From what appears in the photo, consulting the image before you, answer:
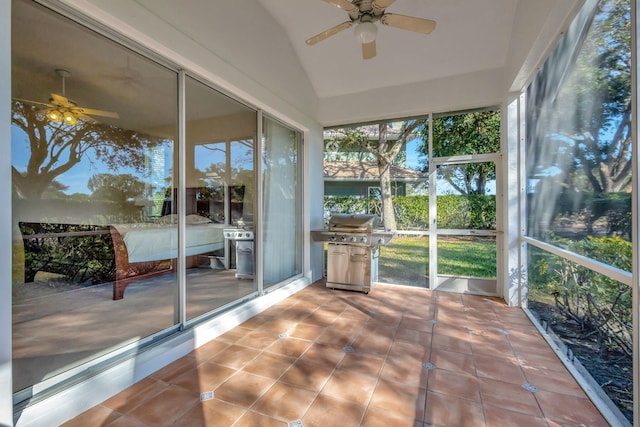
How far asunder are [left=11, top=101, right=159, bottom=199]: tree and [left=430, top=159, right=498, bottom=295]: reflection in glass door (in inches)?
146

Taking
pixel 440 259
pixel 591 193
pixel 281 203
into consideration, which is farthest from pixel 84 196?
pixel 440 259

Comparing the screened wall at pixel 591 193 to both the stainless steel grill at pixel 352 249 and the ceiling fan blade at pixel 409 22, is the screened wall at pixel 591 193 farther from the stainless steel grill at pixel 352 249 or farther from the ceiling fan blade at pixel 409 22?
the stainless steel grill at pixel 352 249

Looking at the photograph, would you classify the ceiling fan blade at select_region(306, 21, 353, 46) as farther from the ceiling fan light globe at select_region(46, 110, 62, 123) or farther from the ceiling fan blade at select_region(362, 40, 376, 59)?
the ceiling fan light globe at select_region(46, 110, 62, 123)

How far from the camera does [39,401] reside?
1526 mm

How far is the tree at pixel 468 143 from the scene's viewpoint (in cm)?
396

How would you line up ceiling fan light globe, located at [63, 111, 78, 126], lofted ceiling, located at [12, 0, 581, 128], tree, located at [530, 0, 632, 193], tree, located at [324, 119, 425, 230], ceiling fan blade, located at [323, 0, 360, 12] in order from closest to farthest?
tree, located at [530, 0, 632, 193] < lofted ceiling, located at [12, 0, 581, 128] < ceiling fan light globe, located at [63, 111, 78, 126] < ceiling fan blade, located at [323, 0, 360, 12] < tree, located at [324, 119, 425, 230]

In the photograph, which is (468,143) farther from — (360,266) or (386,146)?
(360,266)

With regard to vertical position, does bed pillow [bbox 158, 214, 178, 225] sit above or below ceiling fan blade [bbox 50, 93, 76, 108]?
below

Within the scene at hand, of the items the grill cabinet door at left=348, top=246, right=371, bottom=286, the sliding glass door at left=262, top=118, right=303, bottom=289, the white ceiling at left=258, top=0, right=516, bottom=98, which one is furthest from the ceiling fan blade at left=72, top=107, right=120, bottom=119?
the grill cabinet door at left=348, top=246, right=371, bottom=286

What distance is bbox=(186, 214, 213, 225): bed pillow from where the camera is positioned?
2.57 m

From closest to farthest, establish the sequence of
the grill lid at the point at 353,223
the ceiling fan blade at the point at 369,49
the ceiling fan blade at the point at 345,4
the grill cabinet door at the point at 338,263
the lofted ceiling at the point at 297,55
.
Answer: the lofted ceiling at the point at 297,55
the ceiling fan blade at the point at 345,4
the ceiling fan blade at the point at 369,49
the grill lid at the point at 353,223
the grill cabinet door at the point at 338,263

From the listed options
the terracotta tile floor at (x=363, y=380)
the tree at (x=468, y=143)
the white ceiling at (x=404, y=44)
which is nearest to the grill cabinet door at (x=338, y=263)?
the terracotta tile floor at (x=363, y=380)

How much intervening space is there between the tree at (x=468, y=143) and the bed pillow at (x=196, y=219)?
3.27 m

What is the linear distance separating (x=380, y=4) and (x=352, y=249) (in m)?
2.92
